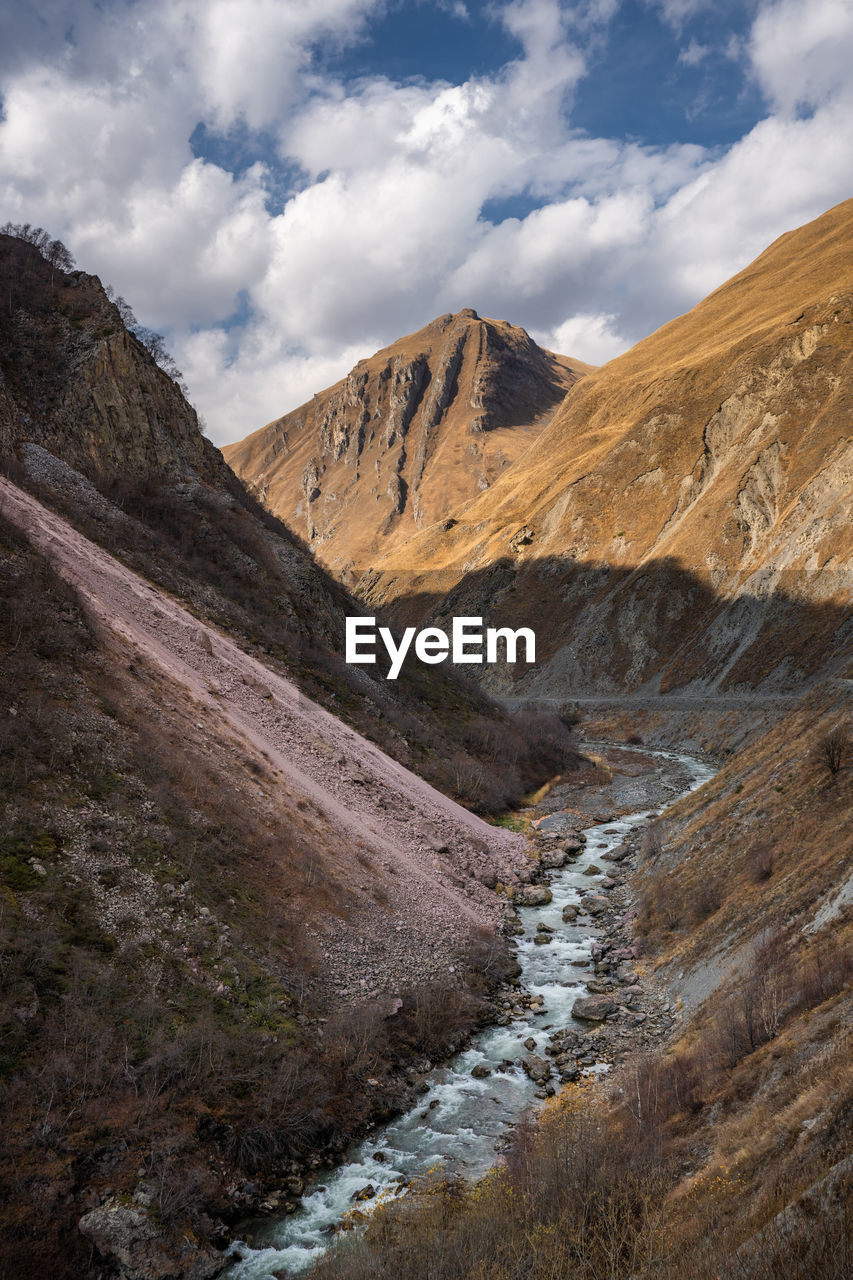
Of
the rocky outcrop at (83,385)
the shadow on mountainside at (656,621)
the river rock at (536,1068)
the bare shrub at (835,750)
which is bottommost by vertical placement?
the river rock at (536,1068)

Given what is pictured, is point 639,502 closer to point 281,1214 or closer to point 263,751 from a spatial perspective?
point 263,751

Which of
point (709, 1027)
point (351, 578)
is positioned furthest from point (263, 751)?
point (351, 578)

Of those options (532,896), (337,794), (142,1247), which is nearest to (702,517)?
(532,896)

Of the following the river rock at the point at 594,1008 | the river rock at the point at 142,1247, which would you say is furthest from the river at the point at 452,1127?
the river rock at the point at 142,1247

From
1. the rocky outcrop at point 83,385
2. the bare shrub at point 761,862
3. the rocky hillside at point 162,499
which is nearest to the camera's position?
the bare shrub at point 761,862

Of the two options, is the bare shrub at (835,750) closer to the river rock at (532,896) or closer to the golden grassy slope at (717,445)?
the river rock at (532,896)

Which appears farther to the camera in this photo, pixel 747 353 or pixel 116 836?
pixel 747 353
